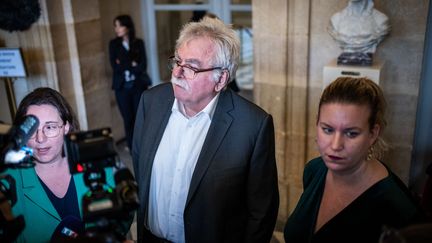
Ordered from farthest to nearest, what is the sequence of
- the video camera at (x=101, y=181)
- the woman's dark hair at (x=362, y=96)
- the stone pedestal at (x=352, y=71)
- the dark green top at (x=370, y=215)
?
the stone pedestal at (x=352, y=71) < the woman's dark hair at (x=362, y=96) < the dark green top at (x=370, y=215) < the video camera at (x=101, y=181)

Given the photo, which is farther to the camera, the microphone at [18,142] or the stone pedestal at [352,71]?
the stone pedestal at [352,71]

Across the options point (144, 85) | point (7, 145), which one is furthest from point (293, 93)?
point (7, 145)

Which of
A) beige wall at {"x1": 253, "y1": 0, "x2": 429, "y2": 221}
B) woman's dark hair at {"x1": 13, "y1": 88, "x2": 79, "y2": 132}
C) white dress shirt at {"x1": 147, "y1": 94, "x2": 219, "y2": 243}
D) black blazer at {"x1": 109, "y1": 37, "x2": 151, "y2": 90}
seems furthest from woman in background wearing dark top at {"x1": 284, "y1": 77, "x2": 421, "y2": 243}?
black blazer at {"x1": 109, "y1": 37, "x2": 151, "y2": 90}

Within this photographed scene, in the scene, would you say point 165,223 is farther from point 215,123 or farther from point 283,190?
point 283,190

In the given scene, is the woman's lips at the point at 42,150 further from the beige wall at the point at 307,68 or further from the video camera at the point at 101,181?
the beige wall at the point at 307,68

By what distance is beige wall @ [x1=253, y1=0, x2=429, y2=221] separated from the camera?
3.20 metres

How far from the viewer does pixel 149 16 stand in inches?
236

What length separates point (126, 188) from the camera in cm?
123

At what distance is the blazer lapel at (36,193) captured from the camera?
177cm

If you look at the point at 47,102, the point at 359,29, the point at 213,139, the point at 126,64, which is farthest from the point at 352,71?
the point at 126,64

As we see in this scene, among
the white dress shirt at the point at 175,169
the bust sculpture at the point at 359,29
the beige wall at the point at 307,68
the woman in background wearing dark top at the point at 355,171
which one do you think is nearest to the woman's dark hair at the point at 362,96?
the woman in background wearing dark top at the point at 355,171

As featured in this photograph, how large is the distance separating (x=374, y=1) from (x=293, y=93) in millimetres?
919

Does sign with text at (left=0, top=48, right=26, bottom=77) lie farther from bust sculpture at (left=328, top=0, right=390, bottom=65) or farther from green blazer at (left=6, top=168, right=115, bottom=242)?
bust sculpture at (left=328, top=0, right=390, bottom=65)

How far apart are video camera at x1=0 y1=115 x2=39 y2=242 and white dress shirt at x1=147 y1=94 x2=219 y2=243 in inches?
30.7
